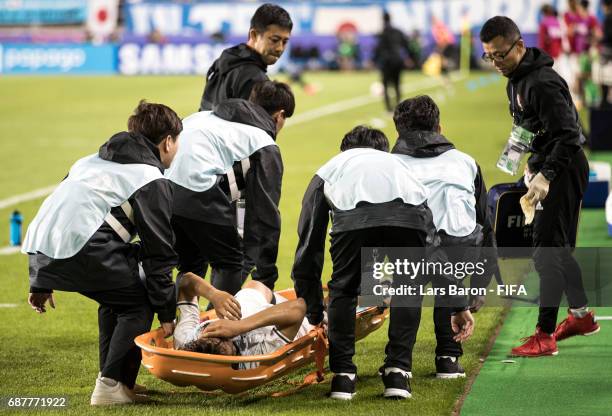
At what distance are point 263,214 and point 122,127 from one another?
660 inches

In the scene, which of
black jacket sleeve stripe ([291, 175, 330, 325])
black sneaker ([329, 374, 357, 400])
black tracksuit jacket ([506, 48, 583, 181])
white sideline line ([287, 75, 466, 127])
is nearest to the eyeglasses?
black tracksuit jacket ([506, 48, 583, 181])

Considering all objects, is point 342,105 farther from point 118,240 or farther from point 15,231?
point 118,240

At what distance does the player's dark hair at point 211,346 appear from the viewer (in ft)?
→ 20.9

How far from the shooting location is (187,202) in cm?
723

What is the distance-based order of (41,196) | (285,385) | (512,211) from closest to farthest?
(285,385) → (512,211) → (41,196)

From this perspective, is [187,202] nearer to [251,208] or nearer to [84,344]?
[251,208]

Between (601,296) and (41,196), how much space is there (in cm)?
894

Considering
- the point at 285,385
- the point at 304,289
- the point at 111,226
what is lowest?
the point at 285,385

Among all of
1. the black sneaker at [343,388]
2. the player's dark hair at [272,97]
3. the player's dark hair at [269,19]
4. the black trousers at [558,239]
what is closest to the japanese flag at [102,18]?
the player's dark hair at [269,19]

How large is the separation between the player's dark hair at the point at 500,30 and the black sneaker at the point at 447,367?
80.8 inches

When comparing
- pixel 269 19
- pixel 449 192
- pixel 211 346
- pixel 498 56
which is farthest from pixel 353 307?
pixel 269 19

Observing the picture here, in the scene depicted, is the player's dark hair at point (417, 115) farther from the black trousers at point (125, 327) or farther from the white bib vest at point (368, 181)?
the black trousers at point (125, 327)

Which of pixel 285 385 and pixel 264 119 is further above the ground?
pixel 264 119

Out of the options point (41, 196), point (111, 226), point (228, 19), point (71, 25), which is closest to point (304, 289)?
point (111, 226)
